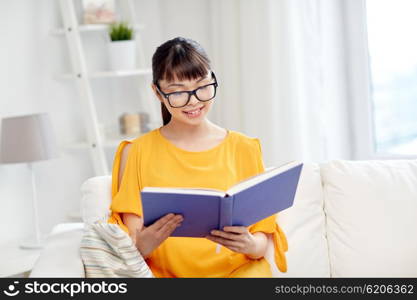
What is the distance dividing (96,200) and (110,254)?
0.39 meters

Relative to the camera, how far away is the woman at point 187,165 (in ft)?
6.25

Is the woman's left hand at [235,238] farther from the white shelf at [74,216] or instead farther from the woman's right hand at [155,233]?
the white shelf at [74,216]

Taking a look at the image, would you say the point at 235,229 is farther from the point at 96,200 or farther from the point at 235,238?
the point at 96,200

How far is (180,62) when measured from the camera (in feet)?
6.25

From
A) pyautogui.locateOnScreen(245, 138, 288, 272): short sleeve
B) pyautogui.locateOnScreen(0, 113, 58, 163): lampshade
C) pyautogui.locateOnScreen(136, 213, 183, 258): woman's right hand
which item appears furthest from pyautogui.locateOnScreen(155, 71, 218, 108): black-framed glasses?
pyautogui.locateOnScreen(0, 113, 58, 163): lampshade

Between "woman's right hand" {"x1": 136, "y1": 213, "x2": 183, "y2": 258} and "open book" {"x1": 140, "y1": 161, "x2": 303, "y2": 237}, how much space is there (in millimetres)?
15

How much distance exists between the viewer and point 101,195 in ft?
7.09

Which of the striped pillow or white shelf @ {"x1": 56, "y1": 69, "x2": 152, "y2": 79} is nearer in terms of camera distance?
the striped pillow

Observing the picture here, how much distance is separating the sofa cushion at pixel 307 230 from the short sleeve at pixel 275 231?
96 mm

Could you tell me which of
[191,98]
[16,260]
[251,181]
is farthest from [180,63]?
[16,260]

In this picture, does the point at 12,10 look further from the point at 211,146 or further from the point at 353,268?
the point at 353,268

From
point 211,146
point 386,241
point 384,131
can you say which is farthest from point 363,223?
point 384,131

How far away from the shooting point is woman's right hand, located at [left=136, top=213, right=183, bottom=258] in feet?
5.47

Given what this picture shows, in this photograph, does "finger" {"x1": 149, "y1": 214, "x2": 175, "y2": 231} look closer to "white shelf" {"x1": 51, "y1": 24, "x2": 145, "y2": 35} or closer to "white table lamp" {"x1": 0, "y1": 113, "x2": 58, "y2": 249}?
"white table lamp" {"x1": 0, "y1": 113, "x2": 58, "y2": 249}
